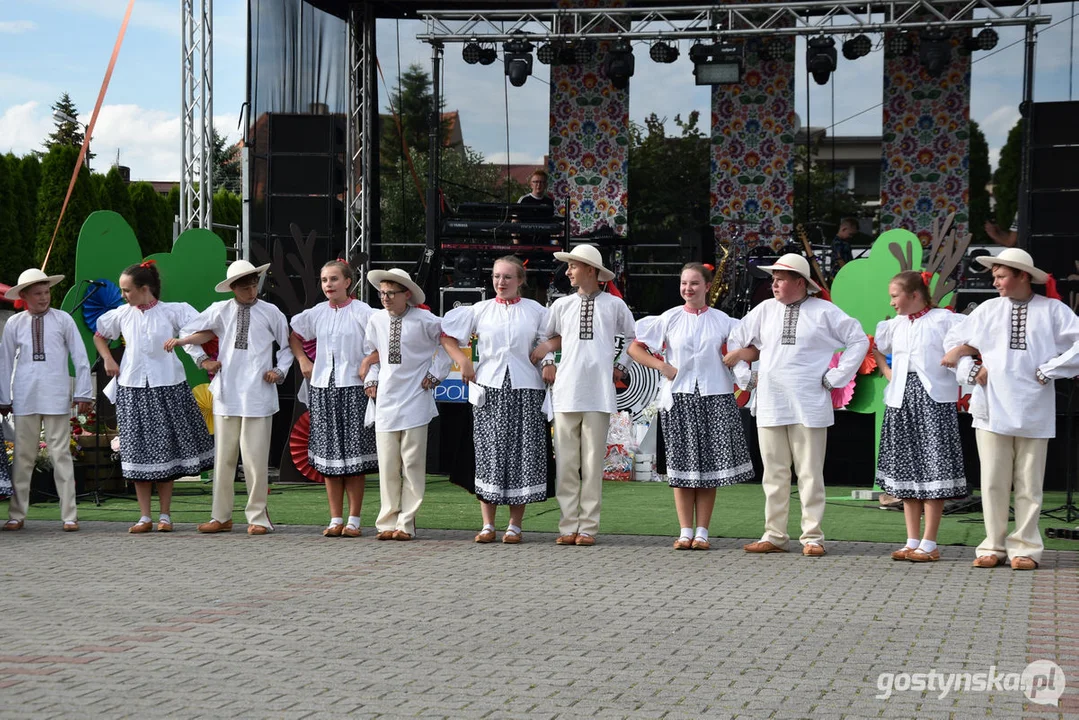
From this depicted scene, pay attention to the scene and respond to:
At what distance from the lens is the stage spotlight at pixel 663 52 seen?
51.2 ft

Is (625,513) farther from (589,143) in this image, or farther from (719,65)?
(589,143)

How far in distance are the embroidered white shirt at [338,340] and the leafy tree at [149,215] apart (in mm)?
19368

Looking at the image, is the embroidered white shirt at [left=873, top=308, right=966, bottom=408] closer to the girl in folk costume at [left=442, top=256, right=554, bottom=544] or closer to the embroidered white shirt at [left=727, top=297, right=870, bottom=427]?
the embroidered white shirt at [left=727, top=297, right=870, bottom=427]

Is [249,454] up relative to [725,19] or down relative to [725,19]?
down

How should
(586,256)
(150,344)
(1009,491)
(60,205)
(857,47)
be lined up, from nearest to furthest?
(1009,491) < (586,256) < (150,344) < (857,47) < (60,205)

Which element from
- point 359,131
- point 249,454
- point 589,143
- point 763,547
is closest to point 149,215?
point 589,143

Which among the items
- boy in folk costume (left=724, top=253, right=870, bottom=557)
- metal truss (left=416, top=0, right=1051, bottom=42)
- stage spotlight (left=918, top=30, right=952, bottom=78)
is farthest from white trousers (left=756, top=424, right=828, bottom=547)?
stage spotlight (left=918, top=30, right=952, bottom=78)

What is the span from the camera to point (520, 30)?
604 inches

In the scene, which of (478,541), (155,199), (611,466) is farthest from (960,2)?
(155,199)

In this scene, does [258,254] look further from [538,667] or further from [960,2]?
[960,2]

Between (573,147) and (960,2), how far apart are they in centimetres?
526

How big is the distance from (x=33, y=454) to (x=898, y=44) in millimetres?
11397

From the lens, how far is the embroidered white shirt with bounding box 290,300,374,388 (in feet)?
25.1

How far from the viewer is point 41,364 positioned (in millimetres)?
7973
